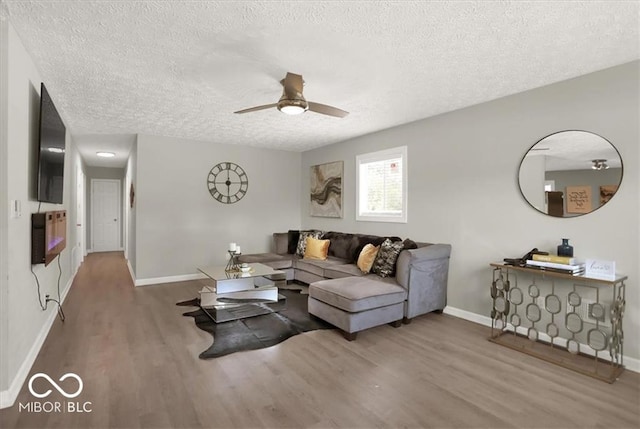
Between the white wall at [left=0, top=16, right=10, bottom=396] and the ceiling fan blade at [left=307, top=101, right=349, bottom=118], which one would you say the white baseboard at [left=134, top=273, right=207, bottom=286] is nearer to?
the white wall at [left=0, top=16, right=10, bottom=396]

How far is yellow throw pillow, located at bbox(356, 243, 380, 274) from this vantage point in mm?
4113

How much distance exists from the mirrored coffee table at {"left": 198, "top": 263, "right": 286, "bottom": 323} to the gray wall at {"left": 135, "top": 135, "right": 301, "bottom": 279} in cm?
165

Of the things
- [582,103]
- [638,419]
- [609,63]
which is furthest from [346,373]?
[609,63]

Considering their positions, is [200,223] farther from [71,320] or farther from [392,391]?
[392,391]

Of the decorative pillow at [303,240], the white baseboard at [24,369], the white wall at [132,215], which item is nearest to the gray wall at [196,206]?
the white wall at [132,215]

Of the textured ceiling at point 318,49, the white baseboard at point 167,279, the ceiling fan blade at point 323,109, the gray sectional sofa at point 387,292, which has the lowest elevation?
the white baseboard at point 167,279

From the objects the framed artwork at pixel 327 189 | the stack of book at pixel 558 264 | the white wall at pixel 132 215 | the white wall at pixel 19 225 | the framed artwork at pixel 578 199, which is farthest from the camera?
the framed artwork at pixel 327 189

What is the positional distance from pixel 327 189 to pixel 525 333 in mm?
3799

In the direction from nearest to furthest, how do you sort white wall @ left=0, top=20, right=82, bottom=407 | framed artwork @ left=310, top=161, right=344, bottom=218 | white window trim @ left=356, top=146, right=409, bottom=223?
white wall @ left=0, top=20, right=82, bottom=407 < white window trim @ left=356, top=146, right=409, bottom=223 < framed artwork @ left=310, top=161, right=344, bottom=218

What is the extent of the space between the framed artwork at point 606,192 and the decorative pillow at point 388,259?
185 centimetres

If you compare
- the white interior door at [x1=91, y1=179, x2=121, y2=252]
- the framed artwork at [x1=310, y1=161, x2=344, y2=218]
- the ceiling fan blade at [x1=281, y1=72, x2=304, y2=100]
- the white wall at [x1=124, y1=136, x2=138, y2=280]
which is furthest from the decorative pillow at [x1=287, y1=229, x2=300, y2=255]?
the white interior door at [x1=91, y1=179, x2=121, y2=252]

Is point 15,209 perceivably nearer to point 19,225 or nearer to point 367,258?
point 19,225

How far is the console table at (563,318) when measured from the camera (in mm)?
2562
